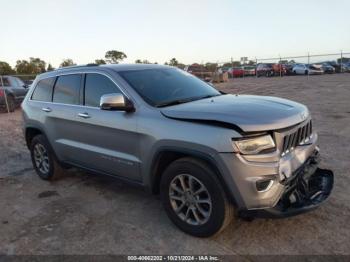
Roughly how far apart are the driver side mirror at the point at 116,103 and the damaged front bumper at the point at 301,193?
66.4 inches

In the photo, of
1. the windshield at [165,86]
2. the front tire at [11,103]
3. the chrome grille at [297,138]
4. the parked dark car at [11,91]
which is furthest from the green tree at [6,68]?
the chrome grille at [297,138]

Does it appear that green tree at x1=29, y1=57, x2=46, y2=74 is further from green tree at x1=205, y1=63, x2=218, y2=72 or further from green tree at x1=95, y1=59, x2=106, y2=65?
green tree at x1=205, y1=63, x2=218, y2=72

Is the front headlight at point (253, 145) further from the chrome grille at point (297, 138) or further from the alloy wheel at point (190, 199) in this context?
the alloy wheel at point (190, 199)

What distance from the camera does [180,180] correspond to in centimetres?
374

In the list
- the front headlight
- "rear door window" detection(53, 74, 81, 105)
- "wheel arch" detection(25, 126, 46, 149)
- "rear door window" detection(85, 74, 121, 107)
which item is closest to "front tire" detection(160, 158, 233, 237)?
the front headlight

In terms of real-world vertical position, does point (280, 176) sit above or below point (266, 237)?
above

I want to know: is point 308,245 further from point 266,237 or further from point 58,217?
point 58,217

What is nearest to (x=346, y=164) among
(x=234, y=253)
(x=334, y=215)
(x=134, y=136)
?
(x=334, y=215)

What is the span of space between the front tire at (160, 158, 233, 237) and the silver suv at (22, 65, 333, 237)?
10mm

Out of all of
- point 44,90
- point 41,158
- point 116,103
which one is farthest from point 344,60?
point 116,103

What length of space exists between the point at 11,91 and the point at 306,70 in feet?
98.8

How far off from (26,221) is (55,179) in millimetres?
1549

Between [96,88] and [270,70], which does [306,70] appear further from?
[96,88]

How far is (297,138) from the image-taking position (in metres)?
3.75
